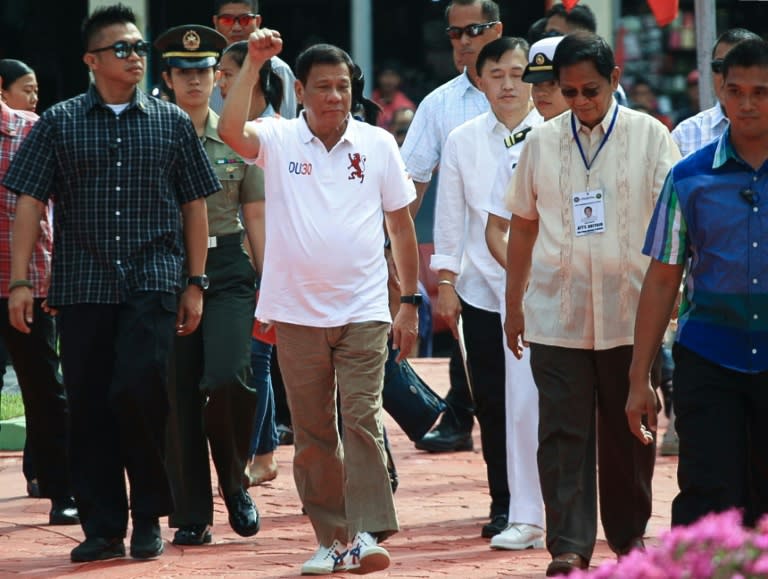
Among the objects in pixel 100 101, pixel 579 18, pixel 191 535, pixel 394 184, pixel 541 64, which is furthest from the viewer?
A: pixel 579 18

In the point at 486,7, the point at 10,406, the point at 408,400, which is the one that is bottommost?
the point at 10,406

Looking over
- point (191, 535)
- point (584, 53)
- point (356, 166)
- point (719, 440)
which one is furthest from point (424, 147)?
point (719, 440)

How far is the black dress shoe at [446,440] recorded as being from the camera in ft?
35.9

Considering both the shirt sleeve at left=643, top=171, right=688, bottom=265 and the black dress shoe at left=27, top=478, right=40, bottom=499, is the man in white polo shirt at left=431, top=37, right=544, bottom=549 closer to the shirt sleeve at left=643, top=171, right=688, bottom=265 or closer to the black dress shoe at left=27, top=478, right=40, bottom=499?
the shirt sleeve at left=643, top=171, right=688, bottom=265

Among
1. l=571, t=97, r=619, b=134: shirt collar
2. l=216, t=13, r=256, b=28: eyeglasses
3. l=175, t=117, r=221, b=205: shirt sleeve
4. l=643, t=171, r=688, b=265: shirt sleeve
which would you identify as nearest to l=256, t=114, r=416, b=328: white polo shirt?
l=175, t=117, r=221, b=205: shirt sleeve

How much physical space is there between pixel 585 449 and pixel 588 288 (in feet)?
1.92

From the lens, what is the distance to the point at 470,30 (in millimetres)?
9758

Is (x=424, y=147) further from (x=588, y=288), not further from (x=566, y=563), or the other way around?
(x=566, y=563)

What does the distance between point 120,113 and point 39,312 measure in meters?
1.64

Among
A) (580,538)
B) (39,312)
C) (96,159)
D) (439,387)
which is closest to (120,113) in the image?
(96,159)

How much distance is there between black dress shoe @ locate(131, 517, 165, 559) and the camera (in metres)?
7.64

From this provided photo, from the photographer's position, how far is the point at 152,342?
753cm

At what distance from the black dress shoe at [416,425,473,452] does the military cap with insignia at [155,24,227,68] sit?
3.19 metres

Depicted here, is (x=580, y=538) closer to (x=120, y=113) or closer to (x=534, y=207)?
(x=534, y=207)
